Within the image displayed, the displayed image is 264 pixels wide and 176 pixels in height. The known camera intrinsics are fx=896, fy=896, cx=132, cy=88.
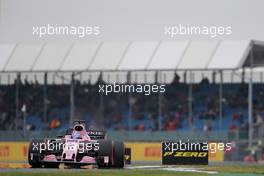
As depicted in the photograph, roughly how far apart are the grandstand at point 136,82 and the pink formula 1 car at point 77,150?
153cm

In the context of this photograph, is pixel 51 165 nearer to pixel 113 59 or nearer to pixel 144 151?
pixel 113 59

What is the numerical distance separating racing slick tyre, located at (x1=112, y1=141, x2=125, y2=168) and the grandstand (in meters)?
1.62

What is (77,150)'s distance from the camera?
61.9ft

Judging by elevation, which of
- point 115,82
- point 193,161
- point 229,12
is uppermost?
point 229,12

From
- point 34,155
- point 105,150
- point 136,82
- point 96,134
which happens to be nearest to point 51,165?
point 34,155

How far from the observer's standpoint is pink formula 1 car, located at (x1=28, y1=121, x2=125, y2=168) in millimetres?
→ 18797

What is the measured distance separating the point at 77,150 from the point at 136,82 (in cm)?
247

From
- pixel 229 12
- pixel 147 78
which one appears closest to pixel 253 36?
pixel 229 12

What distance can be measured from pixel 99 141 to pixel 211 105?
26.8 ft

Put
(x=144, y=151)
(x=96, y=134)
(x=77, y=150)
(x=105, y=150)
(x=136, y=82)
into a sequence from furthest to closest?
(x=144, y=151), (x=136, y=82), (x=96, y=134), (x=77, y=150), (x=105, y=150)

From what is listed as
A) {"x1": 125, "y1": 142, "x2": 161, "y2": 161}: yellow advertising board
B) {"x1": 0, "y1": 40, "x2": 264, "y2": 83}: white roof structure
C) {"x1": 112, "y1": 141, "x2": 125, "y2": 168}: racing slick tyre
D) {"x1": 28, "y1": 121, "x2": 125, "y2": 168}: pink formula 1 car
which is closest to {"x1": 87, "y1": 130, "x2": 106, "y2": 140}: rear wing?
{"x1": 28, "y1": 121, "x2": 125, "y2": 168}: pink formula 1 car

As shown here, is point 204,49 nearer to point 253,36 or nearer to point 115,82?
point 253,36

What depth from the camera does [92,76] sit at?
74.8 ft

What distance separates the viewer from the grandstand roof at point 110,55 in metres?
21.9
